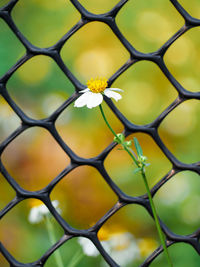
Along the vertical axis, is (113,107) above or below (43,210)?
above

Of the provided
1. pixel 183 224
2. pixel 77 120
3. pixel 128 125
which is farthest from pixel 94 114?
pixel 128 125

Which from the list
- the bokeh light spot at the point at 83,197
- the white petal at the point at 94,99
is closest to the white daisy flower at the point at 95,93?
the white petal at the point at 94,99

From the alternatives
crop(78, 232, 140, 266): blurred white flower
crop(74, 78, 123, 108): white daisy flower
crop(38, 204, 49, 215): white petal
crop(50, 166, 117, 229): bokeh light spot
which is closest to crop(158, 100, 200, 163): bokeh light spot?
crop(50, 166, 117, 229): bokeh light spot

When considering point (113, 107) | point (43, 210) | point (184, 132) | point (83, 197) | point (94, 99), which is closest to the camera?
point (94, 99)

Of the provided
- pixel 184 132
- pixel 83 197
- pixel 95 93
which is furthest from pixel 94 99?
pixel 184 132

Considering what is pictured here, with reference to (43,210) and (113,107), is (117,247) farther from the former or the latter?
(113,107)

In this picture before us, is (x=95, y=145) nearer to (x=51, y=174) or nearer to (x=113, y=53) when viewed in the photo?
(x=51, y=174)

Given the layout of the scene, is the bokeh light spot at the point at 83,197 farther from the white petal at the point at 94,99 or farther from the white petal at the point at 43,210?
the white petal at the point at 94,99
